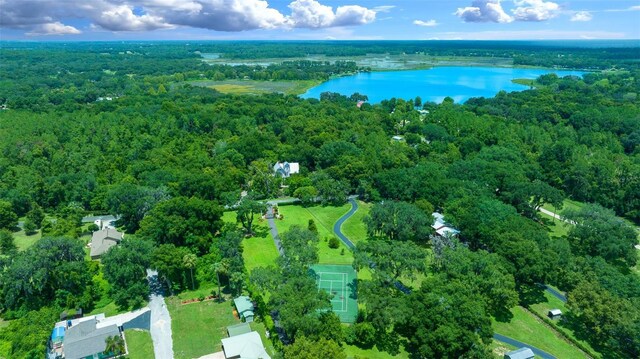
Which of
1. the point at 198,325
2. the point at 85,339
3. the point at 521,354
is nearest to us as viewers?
the point at 521,354

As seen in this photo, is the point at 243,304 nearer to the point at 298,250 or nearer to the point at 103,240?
→ the point at 298,250

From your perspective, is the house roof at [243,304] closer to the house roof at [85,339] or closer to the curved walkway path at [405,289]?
the house roof at [85,339]

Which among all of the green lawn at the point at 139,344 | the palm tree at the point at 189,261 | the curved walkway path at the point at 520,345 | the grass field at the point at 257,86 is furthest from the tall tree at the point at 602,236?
the grass field at the point at 257,86

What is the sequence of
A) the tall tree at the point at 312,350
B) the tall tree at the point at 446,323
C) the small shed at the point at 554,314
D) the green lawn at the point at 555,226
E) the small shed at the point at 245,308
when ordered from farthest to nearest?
the green lawn at the point at 555,226
the small shed at the point at 554,314
the small shed at the point at 245,308
the tall tree at the point at 446,323
the tall tree at the point at 312,350

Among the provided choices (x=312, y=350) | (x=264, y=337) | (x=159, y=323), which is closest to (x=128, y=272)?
(x=159, y=323)

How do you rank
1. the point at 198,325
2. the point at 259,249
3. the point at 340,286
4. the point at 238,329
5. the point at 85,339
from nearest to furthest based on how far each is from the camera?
the point at 85,339 → the point at 238,329 → the point at 198,325 → the point at 340,286 → the point at 259,249

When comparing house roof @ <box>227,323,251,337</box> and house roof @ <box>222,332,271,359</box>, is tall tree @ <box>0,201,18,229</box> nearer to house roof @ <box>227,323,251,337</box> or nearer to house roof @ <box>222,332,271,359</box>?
house roof @ <box>227,323,251,337</box>

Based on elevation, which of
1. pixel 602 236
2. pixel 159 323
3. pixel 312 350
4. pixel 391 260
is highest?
pixel 391 260
